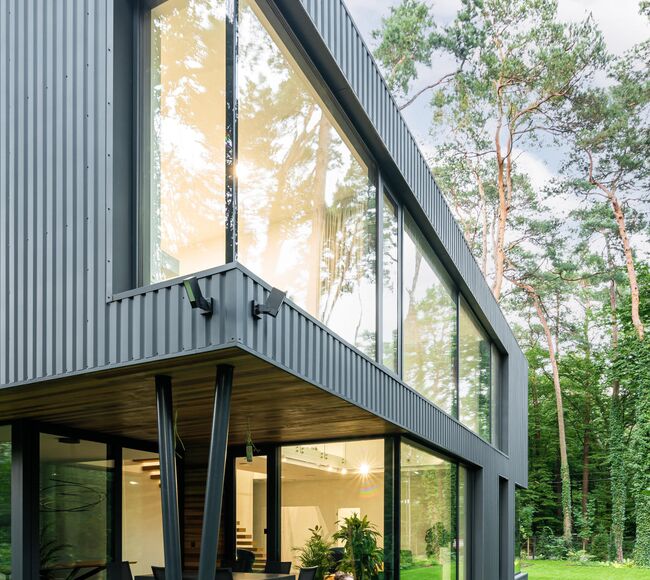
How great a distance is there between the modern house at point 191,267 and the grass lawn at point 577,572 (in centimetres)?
1353

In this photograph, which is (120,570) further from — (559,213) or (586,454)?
(586,454)

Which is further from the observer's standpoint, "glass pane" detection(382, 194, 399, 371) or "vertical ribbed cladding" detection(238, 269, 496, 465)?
"glass pane" detection(382, 194, 399, 371)

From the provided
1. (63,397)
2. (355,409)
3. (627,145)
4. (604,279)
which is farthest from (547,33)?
(63,397)

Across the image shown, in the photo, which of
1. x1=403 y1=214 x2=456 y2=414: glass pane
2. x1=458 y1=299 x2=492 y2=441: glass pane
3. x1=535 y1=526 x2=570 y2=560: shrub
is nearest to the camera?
x1=403 y1=214 x2=456 y2=414: glass pane

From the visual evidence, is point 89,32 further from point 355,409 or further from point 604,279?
point 604,279

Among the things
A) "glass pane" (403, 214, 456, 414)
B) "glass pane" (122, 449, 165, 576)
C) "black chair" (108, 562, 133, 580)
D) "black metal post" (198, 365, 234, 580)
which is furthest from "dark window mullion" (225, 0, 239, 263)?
"glass pane" (122, 449, 165, 576)

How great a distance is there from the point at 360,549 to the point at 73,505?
2.73m

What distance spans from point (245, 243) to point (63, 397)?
190cm

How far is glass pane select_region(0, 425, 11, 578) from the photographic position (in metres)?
6.10

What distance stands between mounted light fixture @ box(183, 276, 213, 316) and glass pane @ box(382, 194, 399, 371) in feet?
10.2

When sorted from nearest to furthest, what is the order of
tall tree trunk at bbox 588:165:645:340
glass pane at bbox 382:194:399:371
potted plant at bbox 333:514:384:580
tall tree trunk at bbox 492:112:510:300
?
glass pane at bbox 382:194:399:371, potted plant at bbox 333:514:384:580, tall tree trunk at bbox 588:165:645:340, tall tree trunk at bbox 492:112:510:300

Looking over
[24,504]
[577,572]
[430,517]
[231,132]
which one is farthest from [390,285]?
[577,572]

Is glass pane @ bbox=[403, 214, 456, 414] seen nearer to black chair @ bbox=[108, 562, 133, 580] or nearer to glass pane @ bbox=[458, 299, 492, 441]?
glass pane @ bbox=[458, 299, 492, 441]

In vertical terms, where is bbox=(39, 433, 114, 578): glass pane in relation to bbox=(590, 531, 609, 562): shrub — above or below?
above
